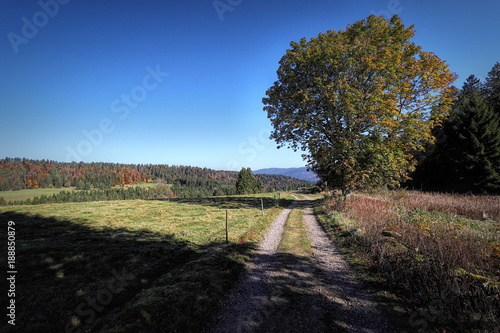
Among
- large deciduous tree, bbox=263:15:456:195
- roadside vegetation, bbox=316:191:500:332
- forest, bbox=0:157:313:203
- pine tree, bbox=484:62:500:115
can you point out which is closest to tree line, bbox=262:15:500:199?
large deciduous tree, bbox=263:15:456:195

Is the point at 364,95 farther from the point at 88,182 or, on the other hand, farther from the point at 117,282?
the point at 88,182

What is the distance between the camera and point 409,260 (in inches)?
233

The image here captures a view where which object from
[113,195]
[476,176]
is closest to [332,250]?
[476,176]

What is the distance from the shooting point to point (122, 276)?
6879 mm

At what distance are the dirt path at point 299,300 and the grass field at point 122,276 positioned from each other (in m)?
0.61

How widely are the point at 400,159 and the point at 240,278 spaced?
14221 millimetres

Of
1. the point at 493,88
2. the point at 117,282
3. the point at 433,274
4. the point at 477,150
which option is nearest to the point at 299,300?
the point at 433,274

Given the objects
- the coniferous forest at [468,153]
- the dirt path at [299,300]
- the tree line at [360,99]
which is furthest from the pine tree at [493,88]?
the dirt path at [299,300]

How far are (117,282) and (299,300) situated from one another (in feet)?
20.2

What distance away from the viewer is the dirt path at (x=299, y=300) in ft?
13.8

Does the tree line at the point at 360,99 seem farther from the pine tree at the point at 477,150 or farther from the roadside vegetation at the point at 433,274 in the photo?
the pine tree at the point at 477,150

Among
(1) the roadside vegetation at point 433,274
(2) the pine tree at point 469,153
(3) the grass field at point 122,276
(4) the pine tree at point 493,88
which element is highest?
(4) the pine tree at point 493,88

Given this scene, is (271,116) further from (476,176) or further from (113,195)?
(113,195)

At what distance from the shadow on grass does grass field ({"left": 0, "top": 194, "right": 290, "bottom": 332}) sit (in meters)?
0.02
